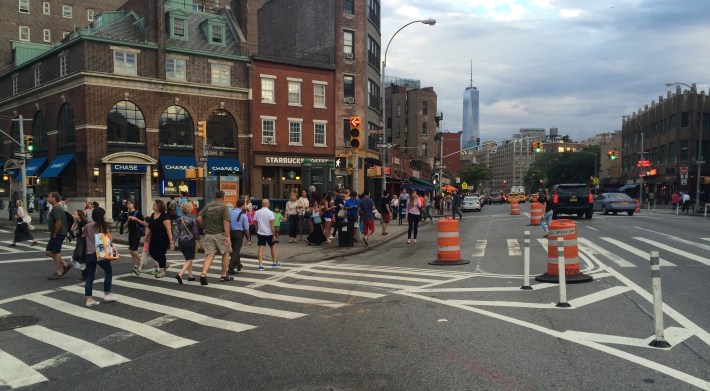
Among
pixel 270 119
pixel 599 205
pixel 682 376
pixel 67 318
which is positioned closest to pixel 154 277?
pixel 67 318


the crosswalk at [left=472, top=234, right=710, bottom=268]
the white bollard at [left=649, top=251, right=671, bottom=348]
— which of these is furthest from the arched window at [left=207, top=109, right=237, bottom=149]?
the white bollard at [left=649, top=251, right=671, bottom=348]

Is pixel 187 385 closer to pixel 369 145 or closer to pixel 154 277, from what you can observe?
pixel 154 277

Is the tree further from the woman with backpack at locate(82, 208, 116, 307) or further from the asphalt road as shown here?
the woman with backpack at locate(82, 208, 116, 307)

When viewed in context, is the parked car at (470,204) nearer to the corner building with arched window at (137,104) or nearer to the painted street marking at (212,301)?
the corner building with arched window at (137,104)

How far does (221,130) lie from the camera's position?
1432 inches

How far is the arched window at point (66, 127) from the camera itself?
32.9 meters

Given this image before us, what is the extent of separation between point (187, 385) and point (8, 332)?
3995 mm

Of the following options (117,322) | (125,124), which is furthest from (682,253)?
(125,124)

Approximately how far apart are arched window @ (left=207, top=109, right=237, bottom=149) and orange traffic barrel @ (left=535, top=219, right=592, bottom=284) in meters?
29.5

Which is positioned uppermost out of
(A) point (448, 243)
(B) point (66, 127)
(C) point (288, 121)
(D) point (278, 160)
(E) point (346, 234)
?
(C) point (288, 121)

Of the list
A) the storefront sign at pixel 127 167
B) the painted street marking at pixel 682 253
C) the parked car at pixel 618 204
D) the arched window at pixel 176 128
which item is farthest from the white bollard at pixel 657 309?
the arched window at pixel 176 128

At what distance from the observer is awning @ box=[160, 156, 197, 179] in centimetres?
3347

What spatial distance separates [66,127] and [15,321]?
29639 mm

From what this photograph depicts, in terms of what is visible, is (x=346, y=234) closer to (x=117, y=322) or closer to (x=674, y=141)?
(x=117, y=322)
